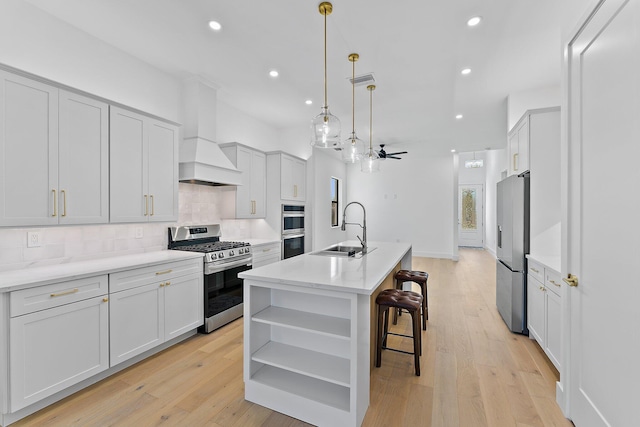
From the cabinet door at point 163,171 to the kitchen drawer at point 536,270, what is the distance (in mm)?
3660

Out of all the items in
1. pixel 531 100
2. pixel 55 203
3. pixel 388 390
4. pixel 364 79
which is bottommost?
pixel 388 390

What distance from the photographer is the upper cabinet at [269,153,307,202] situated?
471 centimetres

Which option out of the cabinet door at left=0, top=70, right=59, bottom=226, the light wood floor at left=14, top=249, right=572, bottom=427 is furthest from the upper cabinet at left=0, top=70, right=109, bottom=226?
the light wood floor at left=14, top=249, right=572, bottom=427

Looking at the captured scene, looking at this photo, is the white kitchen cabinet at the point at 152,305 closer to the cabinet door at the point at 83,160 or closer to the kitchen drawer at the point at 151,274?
the kitchen drawer at the point at 151,274

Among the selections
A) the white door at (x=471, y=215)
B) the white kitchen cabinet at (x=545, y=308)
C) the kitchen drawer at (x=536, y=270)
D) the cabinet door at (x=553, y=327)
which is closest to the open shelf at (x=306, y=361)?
the white kitchen cabinet at (x=545, y=308)

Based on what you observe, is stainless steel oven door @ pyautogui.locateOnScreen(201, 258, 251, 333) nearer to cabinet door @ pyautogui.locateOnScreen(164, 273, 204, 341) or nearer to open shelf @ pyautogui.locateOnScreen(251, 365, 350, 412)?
cabinet door @ pyautogui.locateOnScreen(164, 273, 204, 341)

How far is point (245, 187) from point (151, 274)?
1.93 metres

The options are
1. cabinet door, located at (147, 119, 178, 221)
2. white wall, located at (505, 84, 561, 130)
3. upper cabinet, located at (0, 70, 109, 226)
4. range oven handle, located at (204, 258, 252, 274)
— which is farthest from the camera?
white wall, located at (505, 84, 561, 130)

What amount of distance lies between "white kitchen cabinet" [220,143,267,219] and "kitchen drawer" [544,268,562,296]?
3.56m

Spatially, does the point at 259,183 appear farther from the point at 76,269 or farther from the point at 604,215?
the point at 604,215

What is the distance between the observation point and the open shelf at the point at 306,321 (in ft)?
6.04

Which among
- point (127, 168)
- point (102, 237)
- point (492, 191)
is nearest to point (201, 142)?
point (127, 168)

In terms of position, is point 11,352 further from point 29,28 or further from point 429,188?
point 429,188

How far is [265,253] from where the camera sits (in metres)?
4.16
